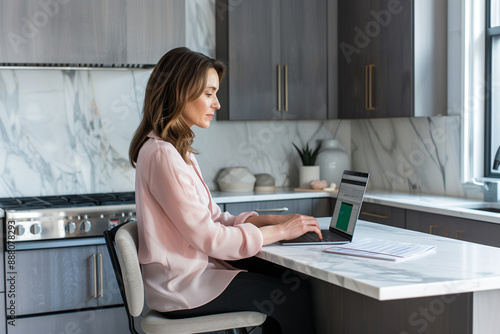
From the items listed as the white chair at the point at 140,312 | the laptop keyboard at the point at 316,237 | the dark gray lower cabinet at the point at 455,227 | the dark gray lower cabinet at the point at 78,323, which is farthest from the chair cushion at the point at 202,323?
the dark gray lower cabinet at the point at 78,323

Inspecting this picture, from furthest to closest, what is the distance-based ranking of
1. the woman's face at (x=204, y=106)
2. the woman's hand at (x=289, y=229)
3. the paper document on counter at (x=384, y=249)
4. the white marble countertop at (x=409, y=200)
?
1. the white marble countertop at (x=409, y=200)
2. the woman's face at (x=204, y=106)
3. the woman's hand at (x=289, y=229)
4. the paper document on counter at (x=384, y=249)

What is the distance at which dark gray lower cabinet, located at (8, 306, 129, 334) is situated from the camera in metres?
3.27

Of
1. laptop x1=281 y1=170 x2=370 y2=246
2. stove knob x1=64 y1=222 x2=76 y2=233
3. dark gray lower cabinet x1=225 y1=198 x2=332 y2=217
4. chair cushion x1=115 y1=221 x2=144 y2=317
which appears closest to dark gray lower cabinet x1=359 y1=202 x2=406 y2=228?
dark gray lower cabinet x1=225 y1=198 x2=332 y2=217

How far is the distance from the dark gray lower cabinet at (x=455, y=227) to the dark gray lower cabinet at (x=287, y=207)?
2.37 ft

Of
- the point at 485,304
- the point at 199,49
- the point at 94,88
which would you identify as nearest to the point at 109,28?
the point at 94,88

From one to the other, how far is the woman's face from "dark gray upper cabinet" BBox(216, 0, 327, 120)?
1873mm

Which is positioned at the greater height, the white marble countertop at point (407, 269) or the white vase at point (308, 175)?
the white vase at point (308, 175)

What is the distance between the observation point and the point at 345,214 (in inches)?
82.8

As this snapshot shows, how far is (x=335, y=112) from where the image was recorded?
4320mm

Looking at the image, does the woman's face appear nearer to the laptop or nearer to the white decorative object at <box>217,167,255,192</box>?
the laptop

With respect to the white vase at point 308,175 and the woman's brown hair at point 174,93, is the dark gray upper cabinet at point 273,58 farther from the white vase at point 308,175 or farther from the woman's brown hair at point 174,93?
the woman's brown hair at point 174,93

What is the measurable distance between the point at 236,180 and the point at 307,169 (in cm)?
52

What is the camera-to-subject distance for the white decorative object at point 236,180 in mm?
4164

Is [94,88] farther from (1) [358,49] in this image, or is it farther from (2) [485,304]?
(2) [485,304]
